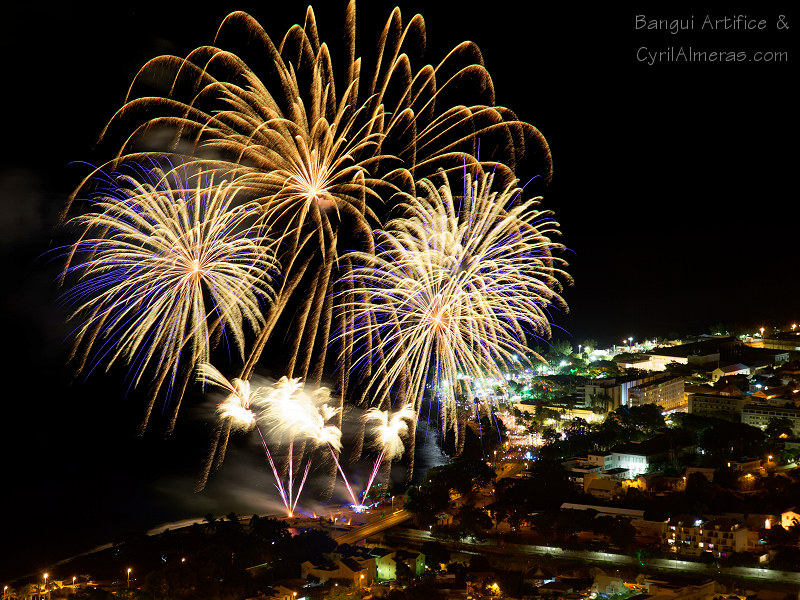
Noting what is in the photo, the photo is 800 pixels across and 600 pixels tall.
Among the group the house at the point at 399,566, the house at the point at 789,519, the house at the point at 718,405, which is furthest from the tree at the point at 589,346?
the house at the point at 399,566

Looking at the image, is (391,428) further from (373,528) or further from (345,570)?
(345,570)

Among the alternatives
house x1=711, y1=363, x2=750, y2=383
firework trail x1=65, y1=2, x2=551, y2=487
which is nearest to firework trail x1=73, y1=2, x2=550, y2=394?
firework trail x1=65, y1=2, x2=551, y2=487

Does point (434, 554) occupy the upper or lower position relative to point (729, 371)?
lower

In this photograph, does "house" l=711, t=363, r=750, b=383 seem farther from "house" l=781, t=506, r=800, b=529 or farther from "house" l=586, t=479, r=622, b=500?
"house" l=781, t=506, r=800, b=529

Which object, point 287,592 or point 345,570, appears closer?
point 287,592

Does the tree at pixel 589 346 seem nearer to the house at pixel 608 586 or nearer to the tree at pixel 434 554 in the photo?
the tree at pixel 434 554

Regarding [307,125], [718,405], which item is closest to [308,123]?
[307,125]

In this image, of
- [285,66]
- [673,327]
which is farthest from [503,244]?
[673,327]

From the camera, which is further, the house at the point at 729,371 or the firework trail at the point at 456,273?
the house at the point at 729,371

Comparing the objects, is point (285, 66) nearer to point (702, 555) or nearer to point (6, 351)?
point (702, 555)
